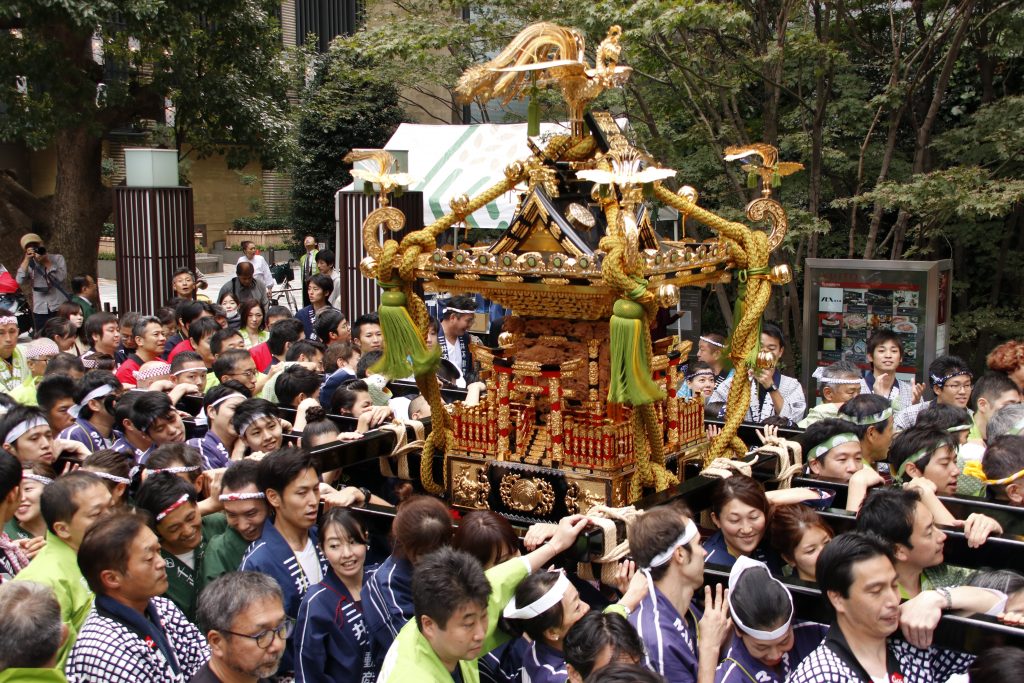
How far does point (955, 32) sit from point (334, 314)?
22.1ft

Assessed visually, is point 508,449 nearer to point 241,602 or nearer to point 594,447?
point 594,447

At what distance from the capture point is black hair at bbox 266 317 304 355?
8.87 meters

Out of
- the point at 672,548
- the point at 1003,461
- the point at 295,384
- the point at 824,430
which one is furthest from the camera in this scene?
the point at 295,384

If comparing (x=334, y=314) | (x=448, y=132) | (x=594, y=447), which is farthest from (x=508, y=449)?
(x=448, y=132)

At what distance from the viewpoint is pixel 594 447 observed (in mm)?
4973

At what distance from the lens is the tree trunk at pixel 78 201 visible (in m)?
15.1

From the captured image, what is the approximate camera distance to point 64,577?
4.13 m

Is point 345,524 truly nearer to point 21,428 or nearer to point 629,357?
point 629,357

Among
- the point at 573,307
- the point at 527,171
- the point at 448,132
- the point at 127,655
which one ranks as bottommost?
the point at 127,655

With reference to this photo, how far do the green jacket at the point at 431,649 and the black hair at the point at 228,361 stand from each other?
3862mm

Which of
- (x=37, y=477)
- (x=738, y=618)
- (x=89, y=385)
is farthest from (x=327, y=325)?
(x=738, y=618)

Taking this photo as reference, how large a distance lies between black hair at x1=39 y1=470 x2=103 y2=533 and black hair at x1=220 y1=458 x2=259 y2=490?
0.60 meters

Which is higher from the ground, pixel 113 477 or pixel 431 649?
pixel 113 477

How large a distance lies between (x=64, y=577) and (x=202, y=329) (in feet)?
15.1
